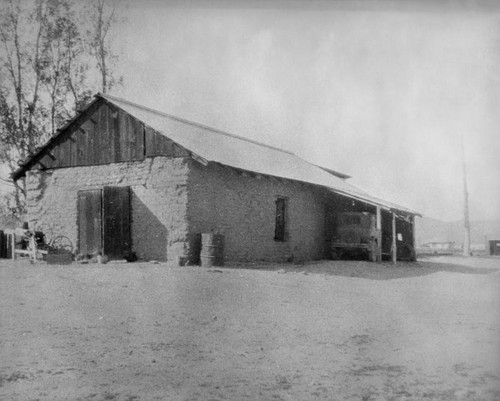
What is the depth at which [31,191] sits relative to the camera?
15.0 m

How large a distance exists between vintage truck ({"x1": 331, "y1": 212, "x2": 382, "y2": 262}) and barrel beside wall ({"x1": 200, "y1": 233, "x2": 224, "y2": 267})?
680cm

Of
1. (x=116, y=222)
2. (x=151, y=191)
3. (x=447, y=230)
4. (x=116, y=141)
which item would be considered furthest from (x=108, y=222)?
(x=447, y=230)

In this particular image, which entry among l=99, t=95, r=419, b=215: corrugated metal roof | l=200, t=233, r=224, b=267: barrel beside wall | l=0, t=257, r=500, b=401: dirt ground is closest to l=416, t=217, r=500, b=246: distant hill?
l=99, t=95, r=419, b=215: corrugated metal roof

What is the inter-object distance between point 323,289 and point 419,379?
5.13 m

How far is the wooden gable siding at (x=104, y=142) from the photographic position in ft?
43.2

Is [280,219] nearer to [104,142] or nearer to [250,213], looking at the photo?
[250,213]

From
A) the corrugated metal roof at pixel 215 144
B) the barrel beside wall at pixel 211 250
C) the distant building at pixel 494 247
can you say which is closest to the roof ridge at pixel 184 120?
the corrugated metal roof at pixel 215 144

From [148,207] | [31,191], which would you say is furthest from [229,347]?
[31,191]

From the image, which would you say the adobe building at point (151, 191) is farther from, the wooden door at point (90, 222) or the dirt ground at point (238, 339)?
the dirt ground at point (238, 339)

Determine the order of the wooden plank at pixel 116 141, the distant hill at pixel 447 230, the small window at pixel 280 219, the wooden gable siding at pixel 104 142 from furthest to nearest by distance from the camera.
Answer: the distant hill at pixel 447 230
the small window at pixel 280 219
the wooden plank at pixel 116 141
the wooden gable siding at pixel 104 142

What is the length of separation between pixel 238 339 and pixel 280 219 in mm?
10522

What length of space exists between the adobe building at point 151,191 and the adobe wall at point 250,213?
28 millimetres

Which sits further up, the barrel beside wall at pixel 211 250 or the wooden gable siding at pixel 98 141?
the wooden gable siding at pixel 98 141

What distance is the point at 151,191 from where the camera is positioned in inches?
515
